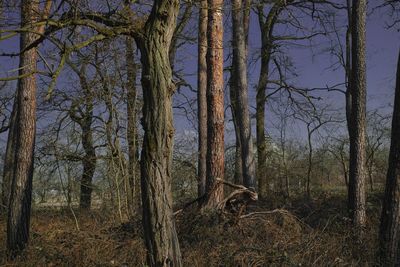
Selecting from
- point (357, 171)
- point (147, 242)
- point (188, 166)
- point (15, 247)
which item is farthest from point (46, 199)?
point (147, 242)

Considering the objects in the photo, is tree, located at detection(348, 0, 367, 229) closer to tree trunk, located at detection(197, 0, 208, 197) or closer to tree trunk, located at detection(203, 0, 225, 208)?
tree trunk, located at detection(203, 0, 225, 208)

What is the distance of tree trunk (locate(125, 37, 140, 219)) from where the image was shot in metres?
14.0

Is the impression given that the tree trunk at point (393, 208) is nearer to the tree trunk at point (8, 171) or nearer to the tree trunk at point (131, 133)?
the tree trunk at point (131, 133)

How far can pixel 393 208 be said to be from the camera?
856cm

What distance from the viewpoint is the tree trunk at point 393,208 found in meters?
8.42

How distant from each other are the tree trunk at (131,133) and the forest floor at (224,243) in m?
1.35

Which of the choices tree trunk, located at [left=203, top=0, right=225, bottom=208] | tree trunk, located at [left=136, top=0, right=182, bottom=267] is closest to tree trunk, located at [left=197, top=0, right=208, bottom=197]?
tree trunk, located at [left=203, top=0, right=225, bottom=208]

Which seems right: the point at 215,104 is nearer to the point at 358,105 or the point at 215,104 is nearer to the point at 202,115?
the point at 358,105

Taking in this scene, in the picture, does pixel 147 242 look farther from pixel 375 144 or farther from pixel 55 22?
pixel 375 144

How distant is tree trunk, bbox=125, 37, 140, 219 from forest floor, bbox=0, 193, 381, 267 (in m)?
1.35

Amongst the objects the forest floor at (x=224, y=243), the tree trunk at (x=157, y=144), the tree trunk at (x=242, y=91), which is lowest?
the forest floor at (x=224, y=243)

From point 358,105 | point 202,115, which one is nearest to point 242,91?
point 202,115

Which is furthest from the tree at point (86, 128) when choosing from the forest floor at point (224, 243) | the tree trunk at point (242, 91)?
the tree trunk at point (242, 91)

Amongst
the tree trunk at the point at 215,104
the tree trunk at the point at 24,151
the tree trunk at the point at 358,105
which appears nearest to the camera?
the tree trunk at the point at 24,151
